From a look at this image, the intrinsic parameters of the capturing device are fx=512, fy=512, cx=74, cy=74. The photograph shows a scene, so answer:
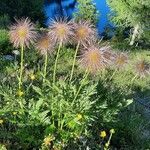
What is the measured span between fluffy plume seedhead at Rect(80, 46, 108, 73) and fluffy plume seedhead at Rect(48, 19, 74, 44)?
0.40 m

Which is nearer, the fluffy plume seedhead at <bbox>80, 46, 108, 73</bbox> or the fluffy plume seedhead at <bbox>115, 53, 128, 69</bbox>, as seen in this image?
the fluffy plume seedhead at <bbox>80, 46, 108, 73</bbox>

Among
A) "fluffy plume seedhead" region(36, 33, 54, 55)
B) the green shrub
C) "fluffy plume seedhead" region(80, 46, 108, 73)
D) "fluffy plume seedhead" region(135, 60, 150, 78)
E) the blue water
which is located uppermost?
the blue water

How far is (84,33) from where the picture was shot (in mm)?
7484

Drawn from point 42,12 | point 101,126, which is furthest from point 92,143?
point 42,12

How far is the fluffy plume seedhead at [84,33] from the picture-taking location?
7488mm

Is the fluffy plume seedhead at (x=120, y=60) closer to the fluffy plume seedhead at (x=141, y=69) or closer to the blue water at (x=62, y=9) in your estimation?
the fluffy plume seedhead at (x=141, y=69)

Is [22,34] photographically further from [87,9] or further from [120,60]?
[87,9]

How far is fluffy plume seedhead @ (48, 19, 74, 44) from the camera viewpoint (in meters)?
7.41

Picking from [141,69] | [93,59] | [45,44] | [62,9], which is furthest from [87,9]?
[93,59]

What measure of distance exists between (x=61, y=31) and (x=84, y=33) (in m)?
0.34

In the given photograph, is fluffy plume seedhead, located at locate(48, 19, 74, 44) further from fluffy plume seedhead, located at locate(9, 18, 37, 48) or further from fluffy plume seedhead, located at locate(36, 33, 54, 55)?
fluffy plume seedhead, located at locate(9, 18, 37, 48)

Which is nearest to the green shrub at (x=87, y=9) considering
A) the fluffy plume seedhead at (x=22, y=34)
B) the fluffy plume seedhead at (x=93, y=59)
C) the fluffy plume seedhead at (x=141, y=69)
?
the fluffy plume seedhead at (x=141, y=69)

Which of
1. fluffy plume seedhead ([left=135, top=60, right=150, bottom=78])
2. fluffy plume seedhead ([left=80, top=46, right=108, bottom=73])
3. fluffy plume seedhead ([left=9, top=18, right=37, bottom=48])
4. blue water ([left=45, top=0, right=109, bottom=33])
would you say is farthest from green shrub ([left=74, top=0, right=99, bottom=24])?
fluffy plume seedhead ([left=80, top=46, right=108, bottom=73])

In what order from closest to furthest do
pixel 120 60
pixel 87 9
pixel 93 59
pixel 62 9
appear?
pixel 93 59, pixel 120 60, pixel 87 9, pixel 62 9
